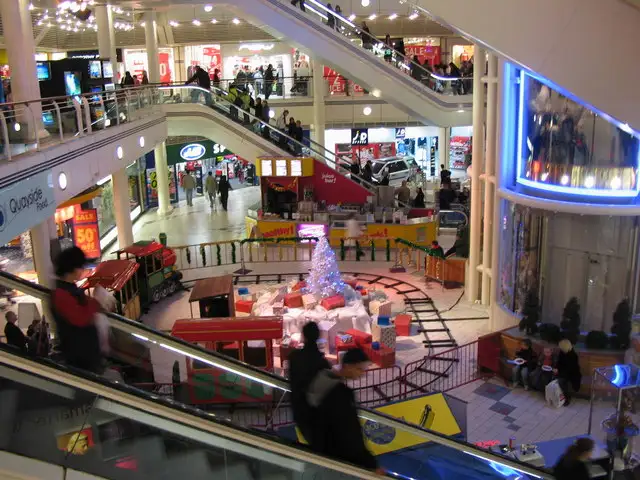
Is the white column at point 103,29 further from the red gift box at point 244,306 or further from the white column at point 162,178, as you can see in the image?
the red gift box at point 244,306

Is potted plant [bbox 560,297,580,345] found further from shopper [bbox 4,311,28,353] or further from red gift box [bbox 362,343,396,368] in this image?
shopper [bbox 4,311,28,353]

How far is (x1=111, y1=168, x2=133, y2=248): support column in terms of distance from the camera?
59.7 feet

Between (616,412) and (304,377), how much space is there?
5.82 meters

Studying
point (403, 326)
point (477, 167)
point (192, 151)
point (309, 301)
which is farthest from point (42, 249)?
point (192, 151)

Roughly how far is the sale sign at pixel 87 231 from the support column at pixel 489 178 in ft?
33.9

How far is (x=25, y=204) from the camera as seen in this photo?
9508 mm

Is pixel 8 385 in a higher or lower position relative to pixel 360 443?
higher

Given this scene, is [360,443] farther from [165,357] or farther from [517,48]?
[517,48]

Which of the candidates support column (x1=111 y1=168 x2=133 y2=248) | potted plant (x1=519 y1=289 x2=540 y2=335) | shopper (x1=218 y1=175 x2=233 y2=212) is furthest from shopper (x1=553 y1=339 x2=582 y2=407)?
shopper (x1=218 y1=175 x2=233 y2=212)

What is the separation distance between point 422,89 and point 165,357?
55.8 feet

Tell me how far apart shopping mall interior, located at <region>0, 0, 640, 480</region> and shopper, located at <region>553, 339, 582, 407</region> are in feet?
0.16

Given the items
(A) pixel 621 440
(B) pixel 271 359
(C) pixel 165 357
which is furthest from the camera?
(B) pixel 271 359

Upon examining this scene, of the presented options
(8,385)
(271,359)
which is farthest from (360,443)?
(271,359)

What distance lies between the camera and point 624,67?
759 cm
